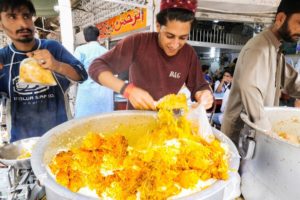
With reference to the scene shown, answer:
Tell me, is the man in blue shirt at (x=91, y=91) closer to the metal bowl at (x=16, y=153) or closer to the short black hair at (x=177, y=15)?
the short black hair at (x=177, y=15)

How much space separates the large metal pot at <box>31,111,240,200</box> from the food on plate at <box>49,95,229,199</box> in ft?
0.17

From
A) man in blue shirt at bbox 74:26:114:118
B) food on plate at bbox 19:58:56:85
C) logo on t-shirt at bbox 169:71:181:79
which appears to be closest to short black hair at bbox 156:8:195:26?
logo on t-shirt at bbox 169:71:181:79

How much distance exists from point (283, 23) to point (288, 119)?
78cm

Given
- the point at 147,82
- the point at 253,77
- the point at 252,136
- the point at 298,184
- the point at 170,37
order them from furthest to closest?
the point at 147,82, the point at 253,77, the point at 170,37, the point at 252,136, the point at 298,184

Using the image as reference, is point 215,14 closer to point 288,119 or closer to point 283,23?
point 283,23

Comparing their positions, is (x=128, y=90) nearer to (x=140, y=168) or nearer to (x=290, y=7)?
→ (x=140, y=168)

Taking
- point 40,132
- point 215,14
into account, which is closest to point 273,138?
point 40,132

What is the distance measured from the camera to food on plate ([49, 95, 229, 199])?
80 centimetres

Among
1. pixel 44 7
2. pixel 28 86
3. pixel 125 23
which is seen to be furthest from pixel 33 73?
pixel 125 23

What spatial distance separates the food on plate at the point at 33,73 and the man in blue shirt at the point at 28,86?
6 centimetres

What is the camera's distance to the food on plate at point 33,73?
1.53 m

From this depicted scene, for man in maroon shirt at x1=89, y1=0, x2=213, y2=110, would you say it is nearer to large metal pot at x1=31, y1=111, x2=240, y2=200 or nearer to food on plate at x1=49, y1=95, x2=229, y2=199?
large metal pot at x1=31, y1=111, x2=240, y2=200

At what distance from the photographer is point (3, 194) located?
947 mm

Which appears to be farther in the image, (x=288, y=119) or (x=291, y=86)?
(x=291, y=86)
